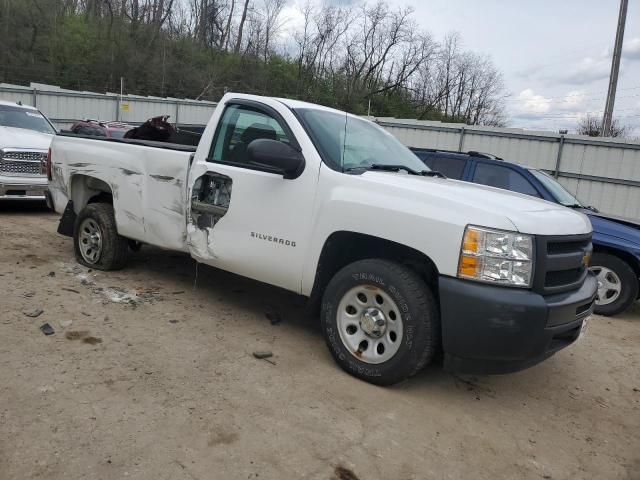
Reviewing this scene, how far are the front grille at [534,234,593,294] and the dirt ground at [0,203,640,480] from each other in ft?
2.95

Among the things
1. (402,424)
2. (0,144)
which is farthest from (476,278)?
(0,144)

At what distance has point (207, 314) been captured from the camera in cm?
477

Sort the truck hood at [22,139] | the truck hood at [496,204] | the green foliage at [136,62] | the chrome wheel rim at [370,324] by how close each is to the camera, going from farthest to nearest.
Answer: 1. the green foliage at [136,62]
2. the truck hood at [22,139]
3. the chrome wheel rim at [370,324]
4. the truck hood at [496,204]

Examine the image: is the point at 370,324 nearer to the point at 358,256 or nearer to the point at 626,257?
the point at 358,256

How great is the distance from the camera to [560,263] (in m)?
3.41

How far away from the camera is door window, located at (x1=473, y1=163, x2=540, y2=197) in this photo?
6.80 meters

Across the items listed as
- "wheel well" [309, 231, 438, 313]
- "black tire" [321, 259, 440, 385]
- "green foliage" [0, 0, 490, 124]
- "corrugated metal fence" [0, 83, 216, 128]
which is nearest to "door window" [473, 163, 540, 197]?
"wheel well" [309, 231, 438, 313]

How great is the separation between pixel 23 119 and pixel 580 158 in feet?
42.1

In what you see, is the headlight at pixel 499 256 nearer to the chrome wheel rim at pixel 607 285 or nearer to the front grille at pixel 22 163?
the chrome wheel rim at pixel 607 285

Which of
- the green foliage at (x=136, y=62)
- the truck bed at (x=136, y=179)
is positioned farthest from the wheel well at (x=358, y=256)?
the green foliage at (x=136, y=62)

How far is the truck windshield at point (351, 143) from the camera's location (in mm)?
4059

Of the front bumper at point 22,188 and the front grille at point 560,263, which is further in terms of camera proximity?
the front bumper at point 22,188

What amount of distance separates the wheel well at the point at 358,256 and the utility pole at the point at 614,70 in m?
16.1

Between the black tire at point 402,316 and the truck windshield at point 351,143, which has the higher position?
the truck windshield at point 351,143
